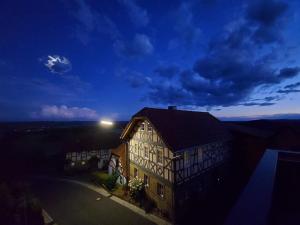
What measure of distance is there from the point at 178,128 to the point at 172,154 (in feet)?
10.4

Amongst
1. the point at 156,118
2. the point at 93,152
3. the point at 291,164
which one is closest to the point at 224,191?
the point at 156,118

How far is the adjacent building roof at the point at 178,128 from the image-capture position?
587 inches

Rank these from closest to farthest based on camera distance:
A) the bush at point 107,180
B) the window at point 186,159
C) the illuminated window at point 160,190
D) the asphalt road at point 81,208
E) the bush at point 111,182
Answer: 1. the asphalt road at point 81,208
2. the window at point 186,159
3. the illuminated window at point 160,190
4. the bush at point 111,182
5. the bush at point 107,180

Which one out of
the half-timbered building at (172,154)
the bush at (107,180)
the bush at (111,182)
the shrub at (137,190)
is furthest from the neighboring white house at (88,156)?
the shrub at (137,190)

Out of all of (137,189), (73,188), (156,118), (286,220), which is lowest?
(73,188)

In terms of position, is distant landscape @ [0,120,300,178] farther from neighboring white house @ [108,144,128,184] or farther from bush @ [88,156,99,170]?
neighboring white house @ [108,144,128,184]

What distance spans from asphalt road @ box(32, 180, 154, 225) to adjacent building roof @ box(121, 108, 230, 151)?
23.4 feet

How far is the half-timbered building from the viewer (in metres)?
14.5

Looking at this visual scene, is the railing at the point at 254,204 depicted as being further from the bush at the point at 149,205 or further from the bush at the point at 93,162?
the bush at the point at 93,162

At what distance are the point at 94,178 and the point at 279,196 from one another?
23.9 metres

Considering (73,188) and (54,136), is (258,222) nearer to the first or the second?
(73,188)

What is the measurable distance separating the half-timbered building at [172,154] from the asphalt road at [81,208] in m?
3.04

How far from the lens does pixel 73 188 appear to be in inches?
872

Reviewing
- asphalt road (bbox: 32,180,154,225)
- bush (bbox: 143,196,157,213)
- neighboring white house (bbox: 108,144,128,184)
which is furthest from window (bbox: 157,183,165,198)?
neighboring white house (bbox: 108,144,128,184)
